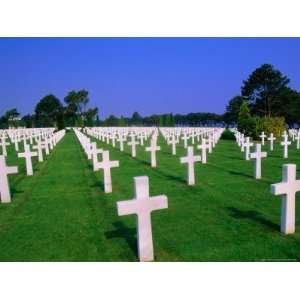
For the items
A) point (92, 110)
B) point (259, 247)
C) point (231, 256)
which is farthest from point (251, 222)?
point (92, 110)

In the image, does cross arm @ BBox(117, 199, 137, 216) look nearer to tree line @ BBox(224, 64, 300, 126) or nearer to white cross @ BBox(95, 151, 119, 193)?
white cross @ BBox(95, 151, 119, 193)

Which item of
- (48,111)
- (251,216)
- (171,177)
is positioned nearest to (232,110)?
(48,111)

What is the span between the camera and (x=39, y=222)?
5480 mm

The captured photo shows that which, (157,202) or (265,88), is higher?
(265,88)

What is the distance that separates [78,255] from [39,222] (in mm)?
1742

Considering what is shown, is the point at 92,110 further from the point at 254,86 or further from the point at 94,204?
the point at 94,204

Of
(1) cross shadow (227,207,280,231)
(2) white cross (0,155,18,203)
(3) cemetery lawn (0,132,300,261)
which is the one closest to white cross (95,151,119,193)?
(3) cemetery lawn (0,132,300,261)

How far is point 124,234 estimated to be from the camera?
4.75m

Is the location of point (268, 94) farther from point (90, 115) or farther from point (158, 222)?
point (90, 115)

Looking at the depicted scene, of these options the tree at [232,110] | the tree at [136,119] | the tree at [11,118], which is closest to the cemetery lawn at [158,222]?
the tree at [232,110]

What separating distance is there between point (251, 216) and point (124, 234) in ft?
7.55

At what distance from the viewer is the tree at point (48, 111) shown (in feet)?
213

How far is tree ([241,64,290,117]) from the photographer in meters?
34.1

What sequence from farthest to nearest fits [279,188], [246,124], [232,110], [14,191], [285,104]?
[232,110] → [285,104] → [246,124] → [14,191] → [279,188]
